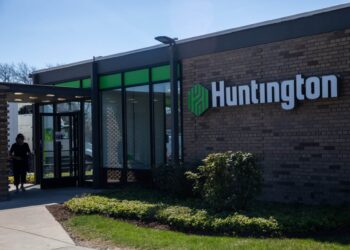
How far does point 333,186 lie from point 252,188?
6.76ft

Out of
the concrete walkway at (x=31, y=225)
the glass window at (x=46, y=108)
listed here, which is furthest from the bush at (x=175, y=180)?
the glass window at (x=46, y=108)

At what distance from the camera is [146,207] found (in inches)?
395

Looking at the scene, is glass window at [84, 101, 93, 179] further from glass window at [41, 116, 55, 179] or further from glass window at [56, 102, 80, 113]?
glass window at [41, 116, 55, 179]

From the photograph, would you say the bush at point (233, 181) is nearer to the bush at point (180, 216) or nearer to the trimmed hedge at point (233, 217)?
the trimmed hedge at point (233, 217)

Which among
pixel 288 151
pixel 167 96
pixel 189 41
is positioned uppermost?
pixel 189 41

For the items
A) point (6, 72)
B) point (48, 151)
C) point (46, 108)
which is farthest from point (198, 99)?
point (6, 72)

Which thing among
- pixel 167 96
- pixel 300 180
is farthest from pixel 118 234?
pixel 167 96

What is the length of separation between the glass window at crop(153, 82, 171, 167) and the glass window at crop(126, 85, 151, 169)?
0.31 meters

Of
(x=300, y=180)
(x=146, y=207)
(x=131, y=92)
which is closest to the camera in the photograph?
(x=146, y=207)

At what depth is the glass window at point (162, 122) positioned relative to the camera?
13.7 meters

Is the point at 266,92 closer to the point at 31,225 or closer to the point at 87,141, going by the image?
the point at 31,225

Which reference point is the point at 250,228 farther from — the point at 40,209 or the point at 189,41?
the point at 189,41

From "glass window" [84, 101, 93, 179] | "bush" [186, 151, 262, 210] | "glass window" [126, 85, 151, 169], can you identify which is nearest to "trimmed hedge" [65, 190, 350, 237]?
"bush" [186, 151, 262, 210]

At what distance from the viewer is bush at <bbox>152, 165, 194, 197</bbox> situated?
456 inches
